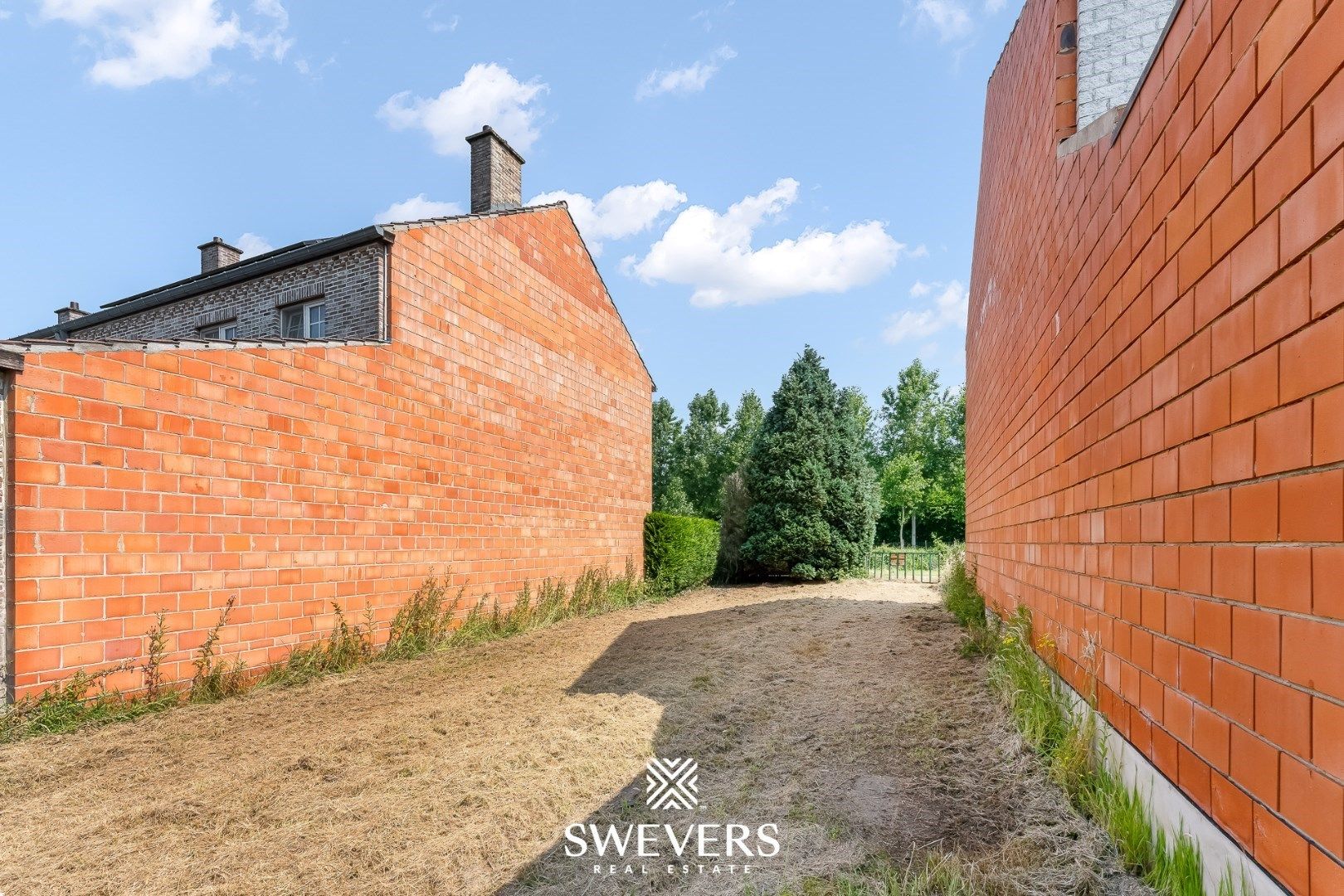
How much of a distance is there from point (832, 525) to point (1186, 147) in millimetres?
14761

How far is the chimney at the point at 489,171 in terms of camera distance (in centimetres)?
1259

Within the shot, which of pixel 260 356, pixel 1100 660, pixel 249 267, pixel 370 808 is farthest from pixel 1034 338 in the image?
pixel 249 267

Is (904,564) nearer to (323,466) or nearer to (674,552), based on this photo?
(674,552)

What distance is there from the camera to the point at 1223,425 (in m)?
2.03

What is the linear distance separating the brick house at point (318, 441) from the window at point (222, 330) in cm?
4

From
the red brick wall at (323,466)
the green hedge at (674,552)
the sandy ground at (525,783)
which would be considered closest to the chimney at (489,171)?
the red brick wall at (323,466)

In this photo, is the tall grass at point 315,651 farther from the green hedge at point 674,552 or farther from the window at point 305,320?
the window at point 305,320

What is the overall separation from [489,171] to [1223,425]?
41.0 ft

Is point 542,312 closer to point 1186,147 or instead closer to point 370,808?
point 370,808

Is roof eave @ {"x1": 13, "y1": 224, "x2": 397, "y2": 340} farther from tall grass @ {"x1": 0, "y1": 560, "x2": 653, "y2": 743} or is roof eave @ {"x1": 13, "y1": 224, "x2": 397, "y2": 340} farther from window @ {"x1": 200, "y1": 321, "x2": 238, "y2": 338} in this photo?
tall grass @ {"x1": 0, "y1": 560, "x2": 653, "y2": 743}

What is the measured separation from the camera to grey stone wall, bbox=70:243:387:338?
8484mm

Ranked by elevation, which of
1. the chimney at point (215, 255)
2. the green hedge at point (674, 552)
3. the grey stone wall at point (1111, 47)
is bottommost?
the green hedge at point (674, 552)
